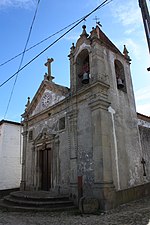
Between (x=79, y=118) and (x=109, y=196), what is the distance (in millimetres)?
3740

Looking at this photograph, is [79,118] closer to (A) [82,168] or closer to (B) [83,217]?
(A) [82,168]

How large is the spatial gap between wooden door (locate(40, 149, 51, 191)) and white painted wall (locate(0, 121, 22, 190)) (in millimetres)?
4715

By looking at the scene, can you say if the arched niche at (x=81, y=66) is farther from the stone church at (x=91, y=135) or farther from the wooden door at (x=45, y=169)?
the wooden door at (x=45, y=169)

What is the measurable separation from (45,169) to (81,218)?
531 centimetres

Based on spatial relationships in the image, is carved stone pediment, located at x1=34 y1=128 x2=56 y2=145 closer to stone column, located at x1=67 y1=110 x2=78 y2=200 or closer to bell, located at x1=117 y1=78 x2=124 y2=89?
stone column, located at x1=67 y1=110 x2=78 y2=200

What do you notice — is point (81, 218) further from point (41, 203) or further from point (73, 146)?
point (73, 146)

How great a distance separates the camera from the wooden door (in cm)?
1094

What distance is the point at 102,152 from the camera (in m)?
7.93

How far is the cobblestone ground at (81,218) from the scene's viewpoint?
577 centimetres

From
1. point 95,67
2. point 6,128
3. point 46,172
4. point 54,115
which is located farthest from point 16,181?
point 95,67

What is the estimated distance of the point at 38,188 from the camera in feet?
36.8

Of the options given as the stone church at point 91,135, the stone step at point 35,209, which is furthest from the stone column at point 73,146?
the stone step at point 35,209

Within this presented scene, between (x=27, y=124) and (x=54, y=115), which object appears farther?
(x=27, y=124)

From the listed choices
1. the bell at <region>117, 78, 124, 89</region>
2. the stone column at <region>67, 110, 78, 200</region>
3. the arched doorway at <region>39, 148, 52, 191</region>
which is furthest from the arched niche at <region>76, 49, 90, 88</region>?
the arched doorway at <region>39, 148, 52, 191</region>
